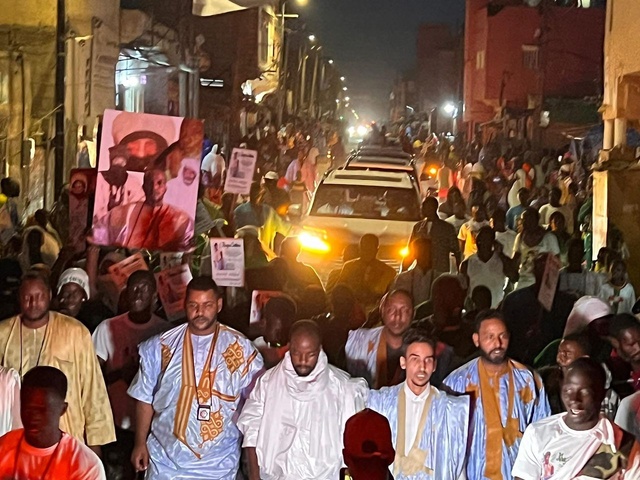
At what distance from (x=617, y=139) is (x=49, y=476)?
1196 centimetres

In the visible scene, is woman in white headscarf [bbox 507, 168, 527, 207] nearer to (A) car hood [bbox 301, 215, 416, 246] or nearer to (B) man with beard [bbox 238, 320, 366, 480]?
(A) car hood [bbox 301, 215, 416, 246]

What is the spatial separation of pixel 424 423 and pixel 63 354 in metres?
2.08

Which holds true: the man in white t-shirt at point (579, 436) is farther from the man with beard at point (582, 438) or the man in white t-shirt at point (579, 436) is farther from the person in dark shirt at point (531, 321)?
the person in dark shirt at point (531, 321)

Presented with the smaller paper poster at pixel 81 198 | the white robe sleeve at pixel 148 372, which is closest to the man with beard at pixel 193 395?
the white robe sleeve at pixel 148 372

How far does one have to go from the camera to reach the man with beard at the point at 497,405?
6625 mm

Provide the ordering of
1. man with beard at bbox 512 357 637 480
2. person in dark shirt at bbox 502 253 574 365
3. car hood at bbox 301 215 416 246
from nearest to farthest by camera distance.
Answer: man with beard at bbox 512 357 637 480
person in dark shirt at bbox 502 253 574 365
car hood at bbox 301 215 416 246

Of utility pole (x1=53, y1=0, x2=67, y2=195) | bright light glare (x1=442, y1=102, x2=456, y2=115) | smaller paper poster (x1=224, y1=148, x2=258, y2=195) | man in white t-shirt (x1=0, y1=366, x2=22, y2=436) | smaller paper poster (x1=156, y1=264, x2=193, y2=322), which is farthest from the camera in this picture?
bright light glare (x1=442, y1=102, x2=456, y2=115)

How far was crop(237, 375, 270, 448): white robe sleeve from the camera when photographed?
657 centimetres

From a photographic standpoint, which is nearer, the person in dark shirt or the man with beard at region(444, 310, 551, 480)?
the man with beard at region(444, 310, 551, 480)

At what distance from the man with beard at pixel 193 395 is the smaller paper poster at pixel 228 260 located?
2.48 m

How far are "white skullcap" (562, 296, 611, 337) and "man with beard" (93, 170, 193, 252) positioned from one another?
2.92 m

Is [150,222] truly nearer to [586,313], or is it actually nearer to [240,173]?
[240,173]

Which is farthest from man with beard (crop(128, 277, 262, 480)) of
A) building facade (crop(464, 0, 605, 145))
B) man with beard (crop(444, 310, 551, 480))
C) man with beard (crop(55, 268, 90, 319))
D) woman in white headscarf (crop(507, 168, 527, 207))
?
building facade (crop(464, 0, 605, 145))

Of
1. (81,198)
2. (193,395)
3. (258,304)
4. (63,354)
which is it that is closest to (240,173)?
(81,198)
